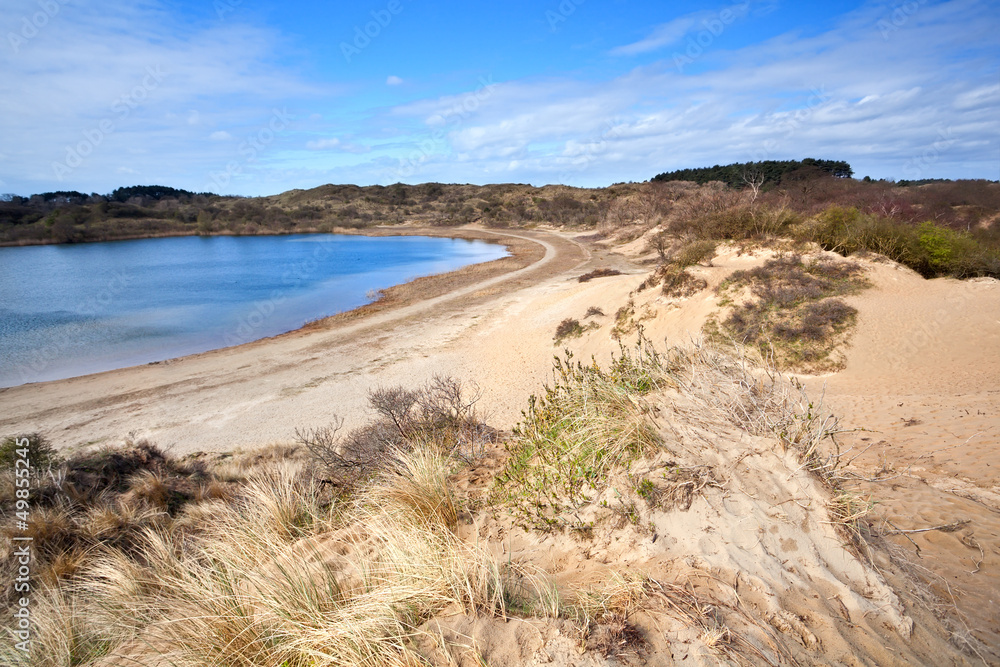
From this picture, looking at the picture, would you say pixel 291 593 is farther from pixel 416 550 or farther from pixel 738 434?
pixel 738 434

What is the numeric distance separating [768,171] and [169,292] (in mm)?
57897

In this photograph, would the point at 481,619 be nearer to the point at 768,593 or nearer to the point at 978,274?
the point at 768,593

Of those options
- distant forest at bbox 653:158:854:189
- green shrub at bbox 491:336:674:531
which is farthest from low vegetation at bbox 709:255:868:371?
distant forest at bbox 653:158:854:189

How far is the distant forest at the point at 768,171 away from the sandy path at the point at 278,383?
2961 cm

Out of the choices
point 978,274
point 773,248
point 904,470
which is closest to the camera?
point 904,470

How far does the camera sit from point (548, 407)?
16.4ft

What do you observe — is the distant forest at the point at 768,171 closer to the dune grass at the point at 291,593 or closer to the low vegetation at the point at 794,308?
the low vegetation at the point at 794,308

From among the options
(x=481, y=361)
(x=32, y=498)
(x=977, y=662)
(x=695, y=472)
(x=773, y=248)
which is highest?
(x=773, y=248)

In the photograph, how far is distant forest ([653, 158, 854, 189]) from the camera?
139ft

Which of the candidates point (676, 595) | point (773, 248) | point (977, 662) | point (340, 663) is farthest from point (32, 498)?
point (773, 248)

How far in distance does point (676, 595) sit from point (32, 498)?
21.3 ft

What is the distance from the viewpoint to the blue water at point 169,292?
18453mm

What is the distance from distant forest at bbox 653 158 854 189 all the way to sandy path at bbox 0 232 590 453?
97.1 feet

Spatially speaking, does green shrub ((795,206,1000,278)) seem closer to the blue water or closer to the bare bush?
the bare bush
